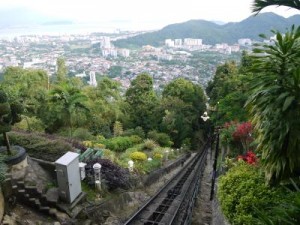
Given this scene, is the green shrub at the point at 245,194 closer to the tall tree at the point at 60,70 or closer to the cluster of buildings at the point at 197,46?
the tall tree at the point at 60,70

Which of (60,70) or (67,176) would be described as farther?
(60,70)

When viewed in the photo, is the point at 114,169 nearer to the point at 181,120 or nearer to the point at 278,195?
the point at 278,195

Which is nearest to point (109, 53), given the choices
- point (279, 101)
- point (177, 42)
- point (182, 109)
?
point (177, 42)

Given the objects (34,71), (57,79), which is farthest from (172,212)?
(57,79)

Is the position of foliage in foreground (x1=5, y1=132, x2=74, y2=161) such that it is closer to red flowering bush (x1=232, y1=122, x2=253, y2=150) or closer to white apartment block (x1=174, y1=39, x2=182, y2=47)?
red flowering bush (x1=232, y1=122, x2=253, y2=150)

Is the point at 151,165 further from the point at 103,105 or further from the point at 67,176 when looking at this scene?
the point at 103,105

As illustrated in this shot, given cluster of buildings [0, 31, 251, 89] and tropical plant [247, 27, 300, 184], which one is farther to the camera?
cluster of buildings [0, 31, 251, 89]

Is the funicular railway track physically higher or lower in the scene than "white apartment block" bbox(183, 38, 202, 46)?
higher

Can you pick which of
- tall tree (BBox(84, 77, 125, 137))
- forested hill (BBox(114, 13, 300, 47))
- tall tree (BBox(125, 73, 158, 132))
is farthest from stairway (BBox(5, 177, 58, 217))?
forested hill (BBox(114, 13, 300, 47))
